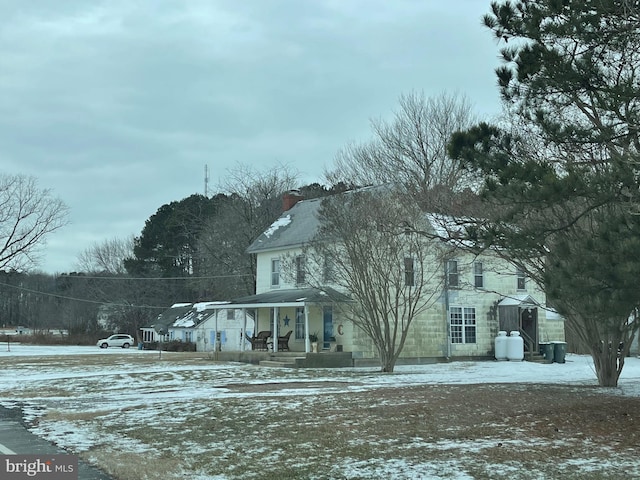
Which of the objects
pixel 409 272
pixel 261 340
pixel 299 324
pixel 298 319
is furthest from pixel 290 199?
pixel 409 272

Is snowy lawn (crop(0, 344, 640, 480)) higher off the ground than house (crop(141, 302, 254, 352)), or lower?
lower

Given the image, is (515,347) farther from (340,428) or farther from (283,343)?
(340,428)

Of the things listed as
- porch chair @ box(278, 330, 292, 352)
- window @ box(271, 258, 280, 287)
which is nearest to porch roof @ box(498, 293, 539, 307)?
porch chair @ box(278, 330, 292, 352)

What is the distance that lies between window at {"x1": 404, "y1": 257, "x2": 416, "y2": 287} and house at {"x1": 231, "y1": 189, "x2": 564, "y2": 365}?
3673 millimetres

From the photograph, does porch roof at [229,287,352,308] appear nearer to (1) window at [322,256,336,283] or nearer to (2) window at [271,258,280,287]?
(1) window at [322,256,336,283]

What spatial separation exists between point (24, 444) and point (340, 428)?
455cm

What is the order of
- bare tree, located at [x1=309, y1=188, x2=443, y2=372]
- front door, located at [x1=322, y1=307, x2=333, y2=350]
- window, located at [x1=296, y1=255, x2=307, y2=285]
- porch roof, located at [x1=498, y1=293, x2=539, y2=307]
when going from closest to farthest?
bare tree, located at [x1=309, y1=188, x2=443, y2=372]
front door, located at [x1=322, y1=307, x2=333, y2=350]
window, located at [x1=296, y1=255, x2=307, y2=285]
porch roof, located at [x1=498, y1=293, x2=539, y2=307]

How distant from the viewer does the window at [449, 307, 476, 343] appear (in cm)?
3384

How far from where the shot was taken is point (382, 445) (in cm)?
Answer: 966

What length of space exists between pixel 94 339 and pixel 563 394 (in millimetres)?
60531

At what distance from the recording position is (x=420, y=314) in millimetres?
32344

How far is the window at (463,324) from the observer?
33844 mm

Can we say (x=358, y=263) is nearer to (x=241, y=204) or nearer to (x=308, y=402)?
(x=308, y=402)

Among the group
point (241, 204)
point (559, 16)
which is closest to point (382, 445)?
point (559, 16)
